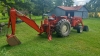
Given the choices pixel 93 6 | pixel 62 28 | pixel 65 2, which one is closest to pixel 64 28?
pixel 62 28

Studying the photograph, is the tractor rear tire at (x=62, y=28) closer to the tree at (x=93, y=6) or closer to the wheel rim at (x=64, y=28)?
the wheel rim at (x=64, y=28)

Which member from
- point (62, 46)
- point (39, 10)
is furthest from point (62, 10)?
point (62, 46)

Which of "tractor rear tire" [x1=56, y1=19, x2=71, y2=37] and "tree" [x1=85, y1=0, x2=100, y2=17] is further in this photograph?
"tree" [x1=85, y1=0, x2=100, y2=17]

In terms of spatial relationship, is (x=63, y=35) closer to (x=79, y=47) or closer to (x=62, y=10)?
(x=79, y=47)

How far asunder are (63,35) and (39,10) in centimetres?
2483

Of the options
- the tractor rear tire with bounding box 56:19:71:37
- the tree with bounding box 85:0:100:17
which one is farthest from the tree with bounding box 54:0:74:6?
the tractor rear tire with bounding box 56:19:71:37

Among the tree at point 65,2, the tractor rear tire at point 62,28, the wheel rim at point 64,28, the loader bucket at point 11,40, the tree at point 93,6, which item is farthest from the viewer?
the tree at point 65,2

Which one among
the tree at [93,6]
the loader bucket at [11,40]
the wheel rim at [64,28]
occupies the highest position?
the tree at [93,6]

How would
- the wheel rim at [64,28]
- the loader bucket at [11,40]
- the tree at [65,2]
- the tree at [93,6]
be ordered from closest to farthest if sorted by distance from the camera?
the loader bucket at [11,40] → the wheel rim at [64,28] → the tree at [93,6] → the tree at [65,2]

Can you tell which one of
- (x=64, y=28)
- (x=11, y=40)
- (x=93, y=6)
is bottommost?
(x=11, y=40)

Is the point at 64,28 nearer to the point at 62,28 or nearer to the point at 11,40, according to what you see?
the point at 62,28

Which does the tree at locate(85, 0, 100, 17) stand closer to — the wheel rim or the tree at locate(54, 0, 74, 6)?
the tree at locate(54, 0, 74, 6)

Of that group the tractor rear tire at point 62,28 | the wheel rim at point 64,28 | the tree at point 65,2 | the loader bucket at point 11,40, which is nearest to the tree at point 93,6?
the tree at point 65,2

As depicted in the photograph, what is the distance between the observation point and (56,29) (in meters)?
9.43
